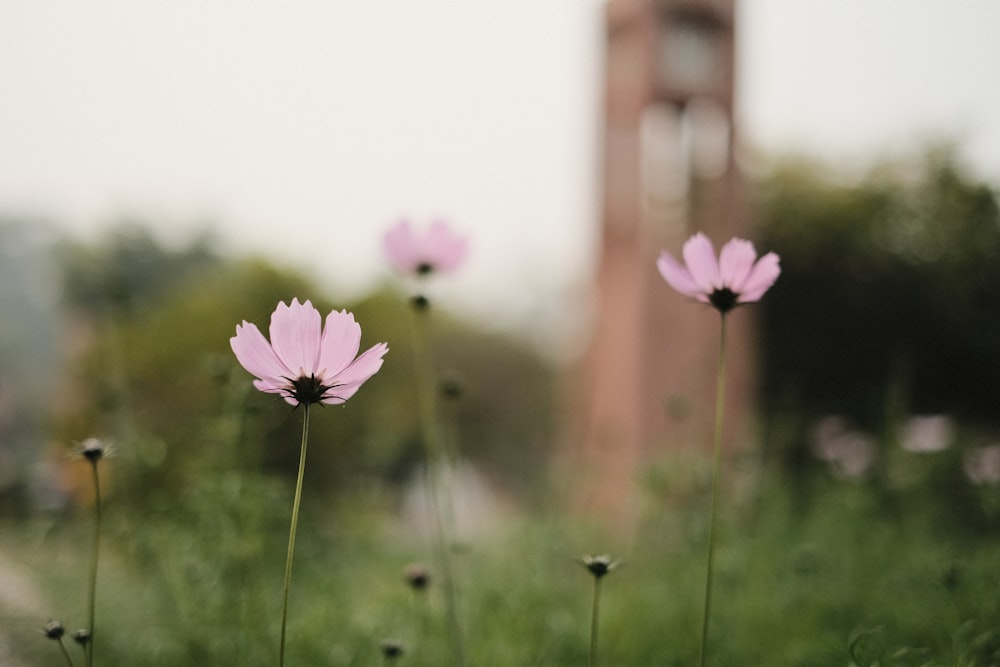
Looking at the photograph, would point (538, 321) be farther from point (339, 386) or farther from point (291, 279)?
point (339, 386)

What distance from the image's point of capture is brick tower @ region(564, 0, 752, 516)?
4.33m

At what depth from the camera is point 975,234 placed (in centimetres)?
383

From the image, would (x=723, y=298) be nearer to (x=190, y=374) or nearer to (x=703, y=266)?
(x=703, y=266)

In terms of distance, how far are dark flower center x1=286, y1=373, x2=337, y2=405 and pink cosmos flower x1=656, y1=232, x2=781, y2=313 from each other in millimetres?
449

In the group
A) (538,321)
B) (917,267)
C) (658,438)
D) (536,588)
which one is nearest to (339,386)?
(536,588)

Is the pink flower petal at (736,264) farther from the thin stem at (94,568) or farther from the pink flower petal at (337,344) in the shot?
the thin stem at (94,568)

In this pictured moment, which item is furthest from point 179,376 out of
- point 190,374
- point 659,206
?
point 659,206

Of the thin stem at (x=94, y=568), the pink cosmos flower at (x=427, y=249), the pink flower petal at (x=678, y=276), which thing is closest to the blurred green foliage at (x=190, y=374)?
the pink cosmos flower at (x=427, y=249)

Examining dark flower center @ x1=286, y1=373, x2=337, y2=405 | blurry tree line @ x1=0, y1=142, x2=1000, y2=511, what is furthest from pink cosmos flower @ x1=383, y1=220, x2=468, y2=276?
blurry tree line @ x1=0, y1=142, x2=1000, y2=511

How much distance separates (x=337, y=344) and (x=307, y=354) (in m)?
0.03

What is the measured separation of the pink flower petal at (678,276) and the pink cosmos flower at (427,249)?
Result: 1.29ft

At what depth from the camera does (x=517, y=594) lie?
1.88 metres

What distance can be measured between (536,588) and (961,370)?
335 cm

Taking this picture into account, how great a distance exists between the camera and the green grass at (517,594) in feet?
5.02
